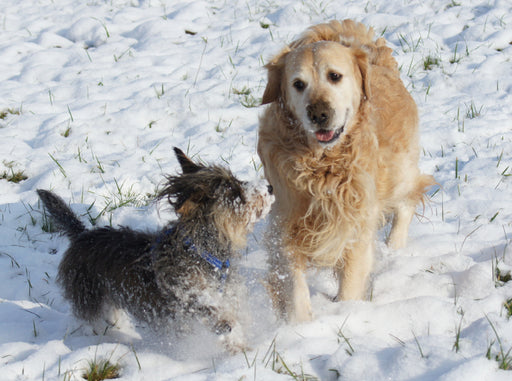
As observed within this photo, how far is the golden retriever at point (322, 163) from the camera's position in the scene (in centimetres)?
320

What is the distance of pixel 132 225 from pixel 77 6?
16.9ft

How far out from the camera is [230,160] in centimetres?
518

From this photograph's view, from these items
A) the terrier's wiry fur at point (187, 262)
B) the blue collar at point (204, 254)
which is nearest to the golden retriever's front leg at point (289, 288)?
the terrier's wiry fur at point (187, 262)

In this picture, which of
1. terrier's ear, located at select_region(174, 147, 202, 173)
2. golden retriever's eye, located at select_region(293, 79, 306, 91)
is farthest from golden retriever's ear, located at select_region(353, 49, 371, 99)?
terrier's ear, located at select_region(174, 147, 202, 173)

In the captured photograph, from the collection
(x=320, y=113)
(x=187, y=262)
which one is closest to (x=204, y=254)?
(x=187, y=262)

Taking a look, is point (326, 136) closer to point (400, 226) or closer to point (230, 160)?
point (400, 226)

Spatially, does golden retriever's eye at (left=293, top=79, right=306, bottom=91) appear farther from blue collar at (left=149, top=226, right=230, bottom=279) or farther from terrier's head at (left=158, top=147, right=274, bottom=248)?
blue collar at (left=149, top=226, right=230, bottom=279)

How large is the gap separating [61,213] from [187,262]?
39.8 inches

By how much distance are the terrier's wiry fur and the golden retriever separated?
0.33m

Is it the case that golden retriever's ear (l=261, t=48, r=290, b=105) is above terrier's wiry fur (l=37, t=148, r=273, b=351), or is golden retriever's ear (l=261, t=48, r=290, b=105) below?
above

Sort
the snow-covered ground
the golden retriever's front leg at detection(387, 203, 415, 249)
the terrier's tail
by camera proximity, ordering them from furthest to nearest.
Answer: the golden retriever's front leg at detection(387, 203, 415, 249)
the terrier's tail
the snow-covered ground

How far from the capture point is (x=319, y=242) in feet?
11.1

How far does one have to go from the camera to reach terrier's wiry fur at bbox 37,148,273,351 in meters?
3.01

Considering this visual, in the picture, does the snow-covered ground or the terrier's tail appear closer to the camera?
the snow-covered ground
